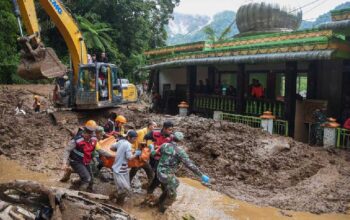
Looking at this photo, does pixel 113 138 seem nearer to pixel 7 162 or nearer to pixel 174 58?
pixel 7 162

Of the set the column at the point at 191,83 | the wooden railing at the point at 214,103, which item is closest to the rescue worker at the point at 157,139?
the wooden railing at the point at 214,103

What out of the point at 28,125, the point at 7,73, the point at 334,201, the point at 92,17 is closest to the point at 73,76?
the point at 28,125

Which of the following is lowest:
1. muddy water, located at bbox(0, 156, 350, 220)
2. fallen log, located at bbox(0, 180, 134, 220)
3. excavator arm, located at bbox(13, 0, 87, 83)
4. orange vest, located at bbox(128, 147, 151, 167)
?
muddy water, located at bbox(0, 156, 350, 220)

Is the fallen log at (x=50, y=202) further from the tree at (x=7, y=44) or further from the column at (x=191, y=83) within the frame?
the tree at (x=7, y=44)

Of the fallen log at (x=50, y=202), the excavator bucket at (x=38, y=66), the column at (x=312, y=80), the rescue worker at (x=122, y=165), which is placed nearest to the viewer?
the fallen log at (x=50, y=202)

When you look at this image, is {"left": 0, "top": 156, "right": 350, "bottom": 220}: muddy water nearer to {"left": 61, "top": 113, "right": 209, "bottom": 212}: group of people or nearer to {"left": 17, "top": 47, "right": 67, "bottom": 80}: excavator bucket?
{"left": 61, "top": 113, "right": 209, "bottom": 212}: group of people

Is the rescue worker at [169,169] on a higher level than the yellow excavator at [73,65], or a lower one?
lower

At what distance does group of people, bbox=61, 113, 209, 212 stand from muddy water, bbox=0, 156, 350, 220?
0.26 metres

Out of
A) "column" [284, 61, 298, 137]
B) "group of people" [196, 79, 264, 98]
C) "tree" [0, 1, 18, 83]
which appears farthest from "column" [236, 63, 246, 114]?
"tree" [0, 1, 18, 83]

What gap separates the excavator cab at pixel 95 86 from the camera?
43.4ft

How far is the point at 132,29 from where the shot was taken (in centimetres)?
3156

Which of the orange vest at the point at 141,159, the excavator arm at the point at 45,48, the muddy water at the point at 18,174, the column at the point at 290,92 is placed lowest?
the muddy water at the point at 18,174

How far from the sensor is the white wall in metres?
21.5

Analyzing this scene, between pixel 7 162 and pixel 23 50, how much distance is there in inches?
144
